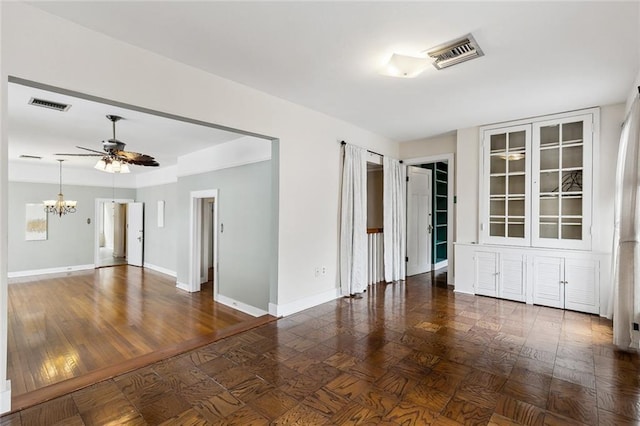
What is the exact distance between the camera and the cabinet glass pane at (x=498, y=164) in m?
4.55

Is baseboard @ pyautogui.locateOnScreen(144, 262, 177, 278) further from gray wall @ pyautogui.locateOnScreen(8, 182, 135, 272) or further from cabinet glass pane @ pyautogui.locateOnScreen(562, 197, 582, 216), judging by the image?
cabinet glass pane @ pyautogui.locateOnScreen(562, 197, 582, 216)

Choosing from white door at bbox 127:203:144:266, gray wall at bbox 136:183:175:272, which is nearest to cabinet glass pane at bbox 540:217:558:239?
gray wall at bbox 136:183:175:272

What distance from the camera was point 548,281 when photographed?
160 inches

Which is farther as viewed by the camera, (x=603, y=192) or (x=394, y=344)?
(x=603, y=192)

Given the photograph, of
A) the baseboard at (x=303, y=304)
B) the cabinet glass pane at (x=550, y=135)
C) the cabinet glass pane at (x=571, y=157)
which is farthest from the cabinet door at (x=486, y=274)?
the baseboard at (x=303, y=304)

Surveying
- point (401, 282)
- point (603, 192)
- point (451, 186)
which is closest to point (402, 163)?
point (451, 186)

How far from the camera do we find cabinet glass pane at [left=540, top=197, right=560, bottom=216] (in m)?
4.13

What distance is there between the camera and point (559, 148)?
13.5 feet

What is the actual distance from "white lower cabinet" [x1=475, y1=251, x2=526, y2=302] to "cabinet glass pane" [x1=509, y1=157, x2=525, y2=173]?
4.17 feet

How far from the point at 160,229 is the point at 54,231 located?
2818mm

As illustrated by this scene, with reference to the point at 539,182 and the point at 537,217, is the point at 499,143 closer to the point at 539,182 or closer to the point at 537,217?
the point at 539,182

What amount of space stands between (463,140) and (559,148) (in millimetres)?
1268

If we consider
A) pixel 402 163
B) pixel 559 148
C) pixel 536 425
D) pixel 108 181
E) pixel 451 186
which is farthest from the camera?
pixel 108 181

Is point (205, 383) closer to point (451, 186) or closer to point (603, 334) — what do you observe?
point (603, 334)
